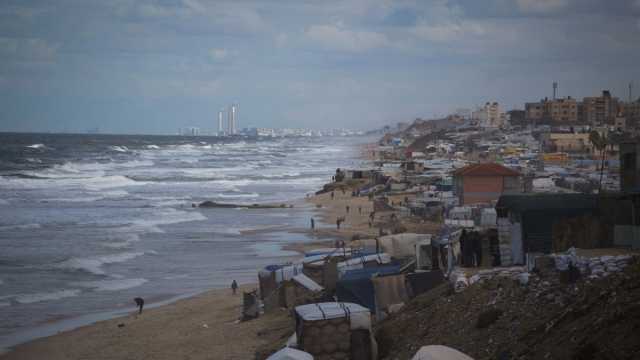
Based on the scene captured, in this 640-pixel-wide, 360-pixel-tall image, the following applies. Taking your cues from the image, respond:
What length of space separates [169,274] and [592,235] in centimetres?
1376

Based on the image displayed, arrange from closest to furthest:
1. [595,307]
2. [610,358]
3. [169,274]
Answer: [610,358] → [595,307] → [169,274]

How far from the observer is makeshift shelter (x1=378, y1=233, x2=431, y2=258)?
1833 centimetres

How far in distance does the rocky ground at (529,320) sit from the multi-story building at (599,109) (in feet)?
346

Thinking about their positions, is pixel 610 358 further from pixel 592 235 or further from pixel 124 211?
pixel 124 211

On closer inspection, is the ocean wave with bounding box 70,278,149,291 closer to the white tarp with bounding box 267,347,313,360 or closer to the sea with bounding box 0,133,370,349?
the sea with bounding box 0,133,370,349

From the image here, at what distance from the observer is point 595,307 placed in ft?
28.2

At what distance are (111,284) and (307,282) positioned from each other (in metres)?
8.32

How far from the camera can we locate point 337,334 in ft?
35.2

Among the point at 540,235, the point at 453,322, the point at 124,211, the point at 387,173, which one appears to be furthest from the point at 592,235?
the point at 387,173

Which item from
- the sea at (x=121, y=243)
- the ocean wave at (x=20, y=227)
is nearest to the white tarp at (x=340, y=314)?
the sea at (x=121, y=243)

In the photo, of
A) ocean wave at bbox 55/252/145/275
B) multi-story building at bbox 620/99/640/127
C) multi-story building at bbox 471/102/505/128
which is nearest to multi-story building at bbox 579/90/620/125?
multi-story building at bbox 620/99/640/127

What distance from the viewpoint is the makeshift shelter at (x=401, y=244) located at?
18328 millimetres

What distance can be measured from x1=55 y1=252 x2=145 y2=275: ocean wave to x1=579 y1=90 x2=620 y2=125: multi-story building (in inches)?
3691

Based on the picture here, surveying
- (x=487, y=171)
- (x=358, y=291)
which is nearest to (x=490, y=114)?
(x=487, y=171)
